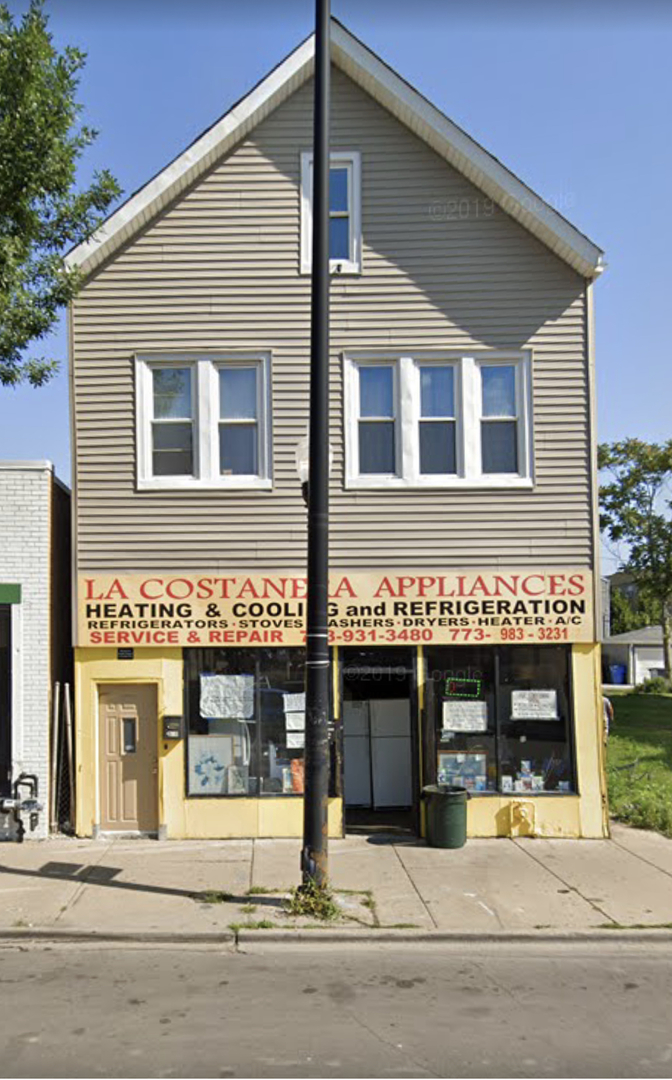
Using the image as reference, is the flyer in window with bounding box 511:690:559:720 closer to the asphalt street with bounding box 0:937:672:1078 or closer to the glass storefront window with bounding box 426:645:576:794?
the glass storefront window with bounding box 426:645:576:794

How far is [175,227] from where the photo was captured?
12062mm

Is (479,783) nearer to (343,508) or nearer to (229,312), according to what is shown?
(343,508)

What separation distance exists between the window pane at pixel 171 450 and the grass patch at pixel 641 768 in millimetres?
7756

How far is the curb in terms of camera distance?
26.3ft

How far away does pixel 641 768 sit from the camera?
1622 centimetres

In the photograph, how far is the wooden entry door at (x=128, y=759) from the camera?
38.2 feet

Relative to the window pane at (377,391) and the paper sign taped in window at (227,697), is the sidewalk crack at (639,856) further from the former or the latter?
the window pane at (377,391)

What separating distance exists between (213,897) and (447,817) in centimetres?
332

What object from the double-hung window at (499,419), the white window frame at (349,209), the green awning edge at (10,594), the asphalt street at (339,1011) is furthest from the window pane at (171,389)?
the asphalt street at (339,1011)

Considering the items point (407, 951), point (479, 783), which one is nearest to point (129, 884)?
point (407, 951)

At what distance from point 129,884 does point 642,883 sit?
17.8 ft

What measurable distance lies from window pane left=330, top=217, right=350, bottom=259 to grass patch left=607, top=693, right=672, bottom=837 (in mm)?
8613

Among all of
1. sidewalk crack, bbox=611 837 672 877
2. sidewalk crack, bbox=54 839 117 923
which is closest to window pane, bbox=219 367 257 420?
sidewalk crack, bbox=54 839 117 923

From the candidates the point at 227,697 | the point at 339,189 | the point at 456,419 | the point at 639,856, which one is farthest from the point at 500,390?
the point at 639,856
